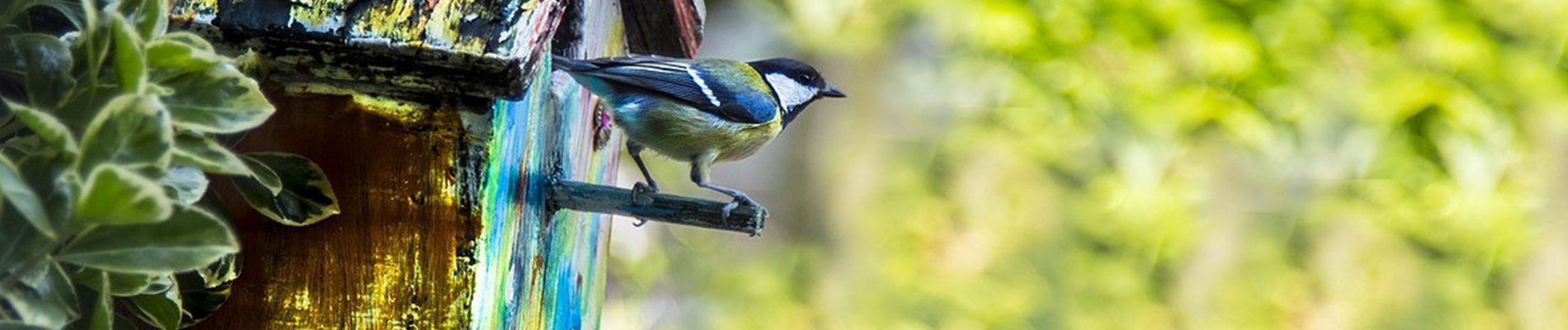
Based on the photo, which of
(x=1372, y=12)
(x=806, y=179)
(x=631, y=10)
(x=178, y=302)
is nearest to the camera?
(x=178, y=302)

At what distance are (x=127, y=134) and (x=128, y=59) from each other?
34 mm

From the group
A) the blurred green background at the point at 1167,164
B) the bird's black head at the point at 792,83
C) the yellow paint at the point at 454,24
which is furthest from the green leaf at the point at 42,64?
the blurred green background at the point at 1167,164

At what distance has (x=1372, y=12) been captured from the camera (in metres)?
2.33

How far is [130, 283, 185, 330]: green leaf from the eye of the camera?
2.23ft

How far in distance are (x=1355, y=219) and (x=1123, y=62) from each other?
446mm

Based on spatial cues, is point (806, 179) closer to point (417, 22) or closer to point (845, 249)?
point (845, 249)

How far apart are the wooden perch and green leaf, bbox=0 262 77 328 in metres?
0.52

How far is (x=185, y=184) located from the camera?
624 mm

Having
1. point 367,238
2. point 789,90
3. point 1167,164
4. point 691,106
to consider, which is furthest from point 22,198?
point 1167,164

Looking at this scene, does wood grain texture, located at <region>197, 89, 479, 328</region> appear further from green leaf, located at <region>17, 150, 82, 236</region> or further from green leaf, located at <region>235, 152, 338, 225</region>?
green leaf, located at <region>17, 150, 82, 236</region>

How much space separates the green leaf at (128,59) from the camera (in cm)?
55

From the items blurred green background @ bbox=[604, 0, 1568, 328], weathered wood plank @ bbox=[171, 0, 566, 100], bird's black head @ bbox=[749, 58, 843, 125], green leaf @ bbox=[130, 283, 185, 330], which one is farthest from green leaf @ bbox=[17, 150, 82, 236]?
blurred green background @ bbox=[604, 0, 1568, 328]

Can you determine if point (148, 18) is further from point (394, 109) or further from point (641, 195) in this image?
point (641, 195)

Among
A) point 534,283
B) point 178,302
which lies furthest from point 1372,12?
point 178,302
